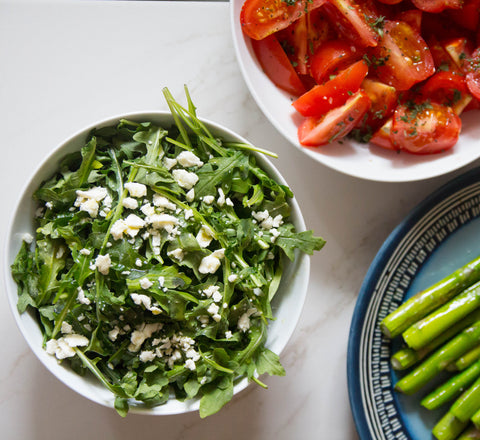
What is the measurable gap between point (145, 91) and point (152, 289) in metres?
0.67

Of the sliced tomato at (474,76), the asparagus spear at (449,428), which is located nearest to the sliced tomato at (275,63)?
the sliced tomato at (474,76)

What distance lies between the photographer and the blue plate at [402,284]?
1.56 metres

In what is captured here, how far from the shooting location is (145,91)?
5.34 feet

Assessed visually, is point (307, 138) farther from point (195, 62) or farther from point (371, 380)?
point (371, 380)

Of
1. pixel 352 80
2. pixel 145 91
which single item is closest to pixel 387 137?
pixel 352 80

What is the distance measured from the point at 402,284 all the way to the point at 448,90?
1.87 ft

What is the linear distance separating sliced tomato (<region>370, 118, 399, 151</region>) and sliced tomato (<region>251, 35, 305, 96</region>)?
0.85ft

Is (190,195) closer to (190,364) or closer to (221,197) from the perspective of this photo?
(221,197)

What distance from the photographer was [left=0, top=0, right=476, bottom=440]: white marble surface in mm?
1599

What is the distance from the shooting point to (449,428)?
1.57 metres

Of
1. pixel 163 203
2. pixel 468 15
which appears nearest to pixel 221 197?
pixel 163 203

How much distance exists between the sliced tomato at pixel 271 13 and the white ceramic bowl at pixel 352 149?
0.12 ft

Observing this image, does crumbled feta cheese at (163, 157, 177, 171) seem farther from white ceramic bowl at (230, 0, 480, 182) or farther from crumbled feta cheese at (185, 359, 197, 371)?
crumbled feta cheese at (185, 359, 197, 371)

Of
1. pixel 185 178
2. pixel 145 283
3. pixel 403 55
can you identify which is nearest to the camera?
pixel 145 283
